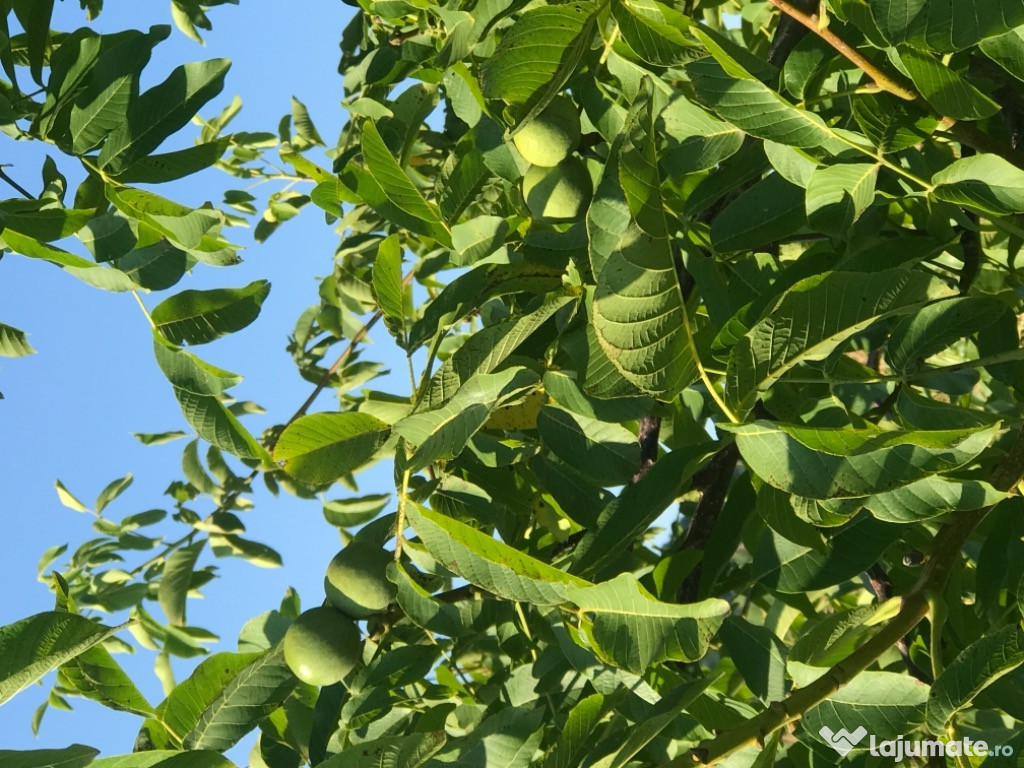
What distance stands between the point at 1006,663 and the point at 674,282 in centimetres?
54

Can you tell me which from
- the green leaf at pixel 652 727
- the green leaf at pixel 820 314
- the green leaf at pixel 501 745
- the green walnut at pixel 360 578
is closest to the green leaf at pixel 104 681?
the green walnut at pixel 360 578

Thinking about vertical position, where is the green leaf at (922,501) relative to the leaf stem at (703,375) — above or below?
below

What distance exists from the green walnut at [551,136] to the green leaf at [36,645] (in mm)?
788

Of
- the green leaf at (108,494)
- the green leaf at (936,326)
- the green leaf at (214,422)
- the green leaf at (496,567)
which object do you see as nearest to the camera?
the green leaf at (496,567)

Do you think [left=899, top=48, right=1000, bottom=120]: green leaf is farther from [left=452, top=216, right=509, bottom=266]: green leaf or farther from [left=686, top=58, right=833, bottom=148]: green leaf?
[left=452, top=216, right=509, bottom=266]: green leaf

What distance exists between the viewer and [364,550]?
4.56 ft

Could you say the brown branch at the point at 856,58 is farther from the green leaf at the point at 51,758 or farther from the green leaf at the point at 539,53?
the green leaf at the point at 51,758

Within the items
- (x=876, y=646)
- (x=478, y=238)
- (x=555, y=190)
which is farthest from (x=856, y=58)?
(x=876, y=646)

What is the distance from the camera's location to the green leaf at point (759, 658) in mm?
1281

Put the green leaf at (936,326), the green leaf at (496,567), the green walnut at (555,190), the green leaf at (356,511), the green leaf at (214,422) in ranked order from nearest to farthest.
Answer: the green leaf at (496,567) → the green leaf at (936,326) → the green leaf at (214,422) → the green walnut at (555,190) → the green leaf at (356,511)

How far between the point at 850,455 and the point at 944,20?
0.40 metres

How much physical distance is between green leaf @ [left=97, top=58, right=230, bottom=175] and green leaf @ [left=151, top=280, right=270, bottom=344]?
0.23 m

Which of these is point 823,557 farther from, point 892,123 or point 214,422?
point 214,422

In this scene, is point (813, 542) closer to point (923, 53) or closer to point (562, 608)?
point (562, 608)
